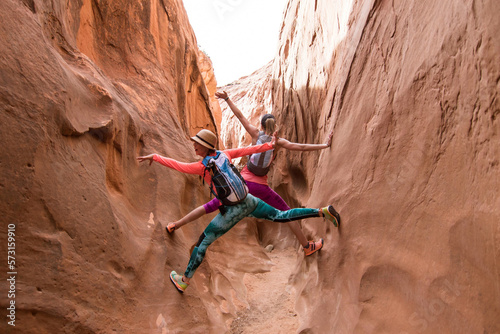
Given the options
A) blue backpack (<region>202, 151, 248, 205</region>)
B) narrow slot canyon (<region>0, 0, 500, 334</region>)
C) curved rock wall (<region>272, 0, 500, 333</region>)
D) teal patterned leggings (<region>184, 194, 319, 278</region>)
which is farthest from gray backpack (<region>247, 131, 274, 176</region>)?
blue backpack (<region>202, 151, 248, 205</region>)

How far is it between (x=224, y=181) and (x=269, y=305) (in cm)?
180

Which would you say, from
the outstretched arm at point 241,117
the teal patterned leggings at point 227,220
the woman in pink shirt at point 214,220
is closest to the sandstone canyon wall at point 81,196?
the woman in pink shirt at point 214,220

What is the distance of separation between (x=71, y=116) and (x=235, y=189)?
1.50 metres

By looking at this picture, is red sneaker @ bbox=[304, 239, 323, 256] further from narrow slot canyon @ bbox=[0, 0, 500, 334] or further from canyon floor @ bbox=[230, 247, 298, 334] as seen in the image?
canyon floor @ bbox=[230, 247, 298, 334]

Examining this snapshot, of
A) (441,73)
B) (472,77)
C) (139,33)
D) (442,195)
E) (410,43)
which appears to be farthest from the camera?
(139,33)

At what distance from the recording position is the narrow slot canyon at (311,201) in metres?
1.75

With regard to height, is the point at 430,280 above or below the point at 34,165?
below

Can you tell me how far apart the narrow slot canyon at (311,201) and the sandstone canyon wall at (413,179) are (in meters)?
0.01

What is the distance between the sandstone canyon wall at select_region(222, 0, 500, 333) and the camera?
1.65m

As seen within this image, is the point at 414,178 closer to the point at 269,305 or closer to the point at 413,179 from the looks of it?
the point at 413,179

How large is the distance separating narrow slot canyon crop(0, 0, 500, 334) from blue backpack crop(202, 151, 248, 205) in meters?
0.89

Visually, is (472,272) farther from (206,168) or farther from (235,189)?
(206,168)

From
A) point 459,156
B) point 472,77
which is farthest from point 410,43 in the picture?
point 459,156

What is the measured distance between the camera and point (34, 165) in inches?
82.4
